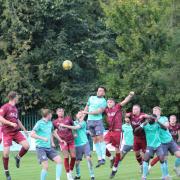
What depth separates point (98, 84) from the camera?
38.4 meters

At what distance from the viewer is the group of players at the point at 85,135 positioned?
1552 centimetres

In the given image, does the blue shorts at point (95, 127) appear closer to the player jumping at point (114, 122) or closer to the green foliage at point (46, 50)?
the player jumping at point (114, 122)

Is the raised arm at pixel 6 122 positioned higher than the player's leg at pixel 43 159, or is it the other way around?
the raised arm at pixel 6 122

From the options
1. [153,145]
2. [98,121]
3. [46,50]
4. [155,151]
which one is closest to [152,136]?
[153,145]

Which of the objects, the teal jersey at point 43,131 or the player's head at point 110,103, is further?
the player's head at point 110,103

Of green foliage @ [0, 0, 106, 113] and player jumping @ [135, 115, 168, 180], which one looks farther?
green foliage @ [0, 0, 106, 113]

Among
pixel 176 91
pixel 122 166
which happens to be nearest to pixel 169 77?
pixel 176 91

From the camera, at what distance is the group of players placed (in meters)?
15.5

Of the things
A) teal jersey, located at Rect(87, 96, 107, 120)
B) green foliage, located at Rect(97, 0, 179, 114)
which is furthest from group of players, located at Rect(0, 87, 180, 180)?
green foliage, located at Rect(97, 0, 179, 114)

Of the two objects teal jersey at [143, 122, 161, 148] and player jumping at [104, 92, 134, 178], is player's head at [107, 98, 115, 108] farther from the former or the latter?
teal jersey at [143, 122, 161, 148]

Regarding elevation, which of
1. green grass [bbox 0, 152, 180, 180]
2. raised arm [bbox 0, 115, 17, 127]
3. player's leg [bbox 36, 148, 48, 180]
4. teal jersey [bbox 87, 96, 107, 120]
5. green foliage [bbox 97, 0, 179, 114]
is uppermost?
green foliage [bbox 97, 0, 179, 114]

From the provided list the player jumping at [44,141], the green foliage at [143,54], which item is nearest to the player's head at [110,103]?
the player jumping at [44,141]

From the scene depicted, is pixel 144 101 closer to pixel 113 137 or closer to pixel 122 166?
pixel 122 166

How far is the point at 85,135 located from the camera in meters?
18.4
